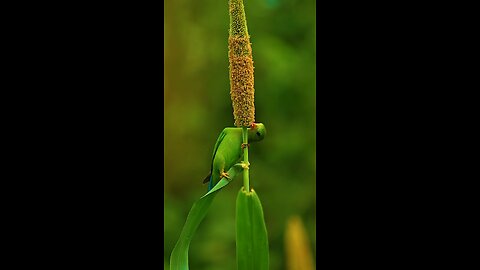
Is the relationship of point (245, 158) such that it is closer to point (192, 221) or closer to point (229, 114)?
point (192, 221)

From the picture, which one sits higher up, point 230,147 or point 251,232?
point 230,147

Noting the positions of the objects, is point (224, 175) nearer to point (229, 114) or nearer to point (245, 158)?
point (245, 158)

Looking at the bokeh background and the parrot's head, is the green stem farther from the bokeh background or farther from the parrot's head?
the bokeh background

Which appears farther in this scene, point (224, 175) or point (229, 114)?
point (229, 114)

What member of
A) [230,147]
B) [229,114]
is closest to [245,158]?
[230,147]

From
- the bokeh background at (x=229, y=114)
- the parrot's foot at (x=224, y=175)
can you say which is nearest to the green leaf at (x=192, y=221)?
the parrot's foot at (x=224, y=175)

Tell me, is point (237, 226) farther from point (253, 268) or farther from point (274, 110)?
point (274, 110)
